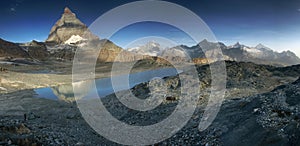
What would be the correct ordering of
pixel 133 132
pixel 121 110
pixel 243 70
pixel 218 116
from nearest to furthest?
pixel 218 116
pixel 133 132
pixel 121 110
pixel 243 70

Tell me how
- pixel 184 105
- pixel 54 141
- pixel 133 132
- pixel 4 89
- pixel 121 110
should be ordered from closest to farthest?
1. pixel 54 141
2. pixel 133 132
3. pixel 184 105
4. pixel 121 110
5. pixel 4 89

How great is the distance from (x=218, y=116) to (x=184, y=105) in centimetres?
841

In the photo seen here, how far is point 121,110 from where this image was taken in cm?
3303

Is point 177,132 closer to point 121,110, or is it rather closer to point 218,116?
point 218,116

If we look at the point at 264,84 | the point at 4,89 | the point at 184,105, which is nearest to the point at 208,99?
the point at 184,105

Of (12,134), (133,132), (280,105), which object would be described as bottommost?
(133,132)

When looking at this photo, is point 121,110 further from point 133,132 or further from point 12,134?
point 12,134

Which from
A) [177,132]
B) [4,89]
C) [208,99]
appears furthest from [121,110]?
[4,89]

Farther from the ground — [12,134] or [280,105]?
[280,105]

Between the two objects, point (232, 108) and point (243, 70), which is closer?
point (232, 108)

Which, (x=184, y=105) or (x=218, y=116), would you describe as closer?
(x=218, y=116)

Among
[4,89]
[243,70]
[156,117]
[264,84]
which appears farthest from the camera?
[4,89]

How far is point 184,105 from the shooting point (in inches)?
1118

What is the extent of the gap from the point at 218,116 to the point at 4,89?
74.4 meters
